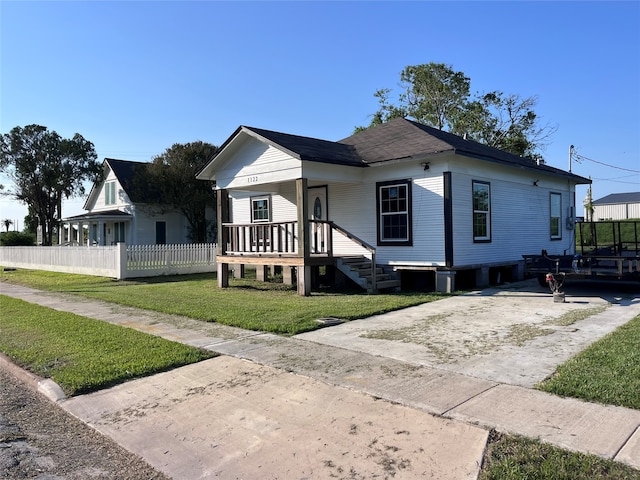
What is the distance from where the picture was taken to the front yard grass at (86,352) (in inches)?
229

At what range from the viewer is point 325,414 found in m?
4.44

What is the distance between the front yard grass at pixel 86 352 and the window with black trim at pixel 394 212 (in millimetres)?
8013

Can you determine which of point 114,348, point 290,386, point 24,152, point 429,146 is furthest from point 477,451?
point 24,152

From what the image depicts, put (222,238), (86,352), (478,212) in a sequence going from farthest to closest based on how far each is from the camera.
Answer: (222,238), (478,212), (86,352)

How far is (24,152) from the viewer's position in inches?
1264

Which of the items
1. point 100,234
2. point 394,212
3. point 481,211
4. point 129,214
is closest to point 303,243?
point 394,212

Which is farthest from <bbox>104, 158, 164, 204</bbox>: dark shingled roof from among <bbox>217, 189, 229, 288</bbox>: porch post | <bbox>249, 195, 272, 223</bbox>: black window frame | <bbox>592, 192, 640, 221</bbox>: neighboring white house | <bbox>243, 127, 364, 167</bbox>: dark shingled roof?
<bbox>592, 192, 640, 221</bbox>: neighboring white house

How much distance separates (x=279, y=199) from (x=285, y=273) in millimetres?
3597

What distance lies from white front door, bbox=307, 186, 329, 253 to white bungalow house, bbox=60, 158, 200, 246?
18869mm

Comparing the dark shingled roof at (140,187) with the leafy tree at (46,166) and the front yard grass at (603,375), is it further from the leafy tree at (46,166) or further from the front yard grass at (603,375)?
the front yard grass at (603,375)

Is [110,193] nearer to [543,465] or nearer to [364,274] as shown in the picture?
[364,274]

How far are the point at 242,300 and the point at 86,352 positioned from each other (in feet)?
16.8

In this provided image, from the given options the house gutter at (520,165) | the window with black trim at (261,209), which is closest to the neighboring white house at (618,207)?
the house gutter at (520,165)

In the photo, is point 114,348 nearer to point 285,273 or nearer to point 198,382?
point 198,382
